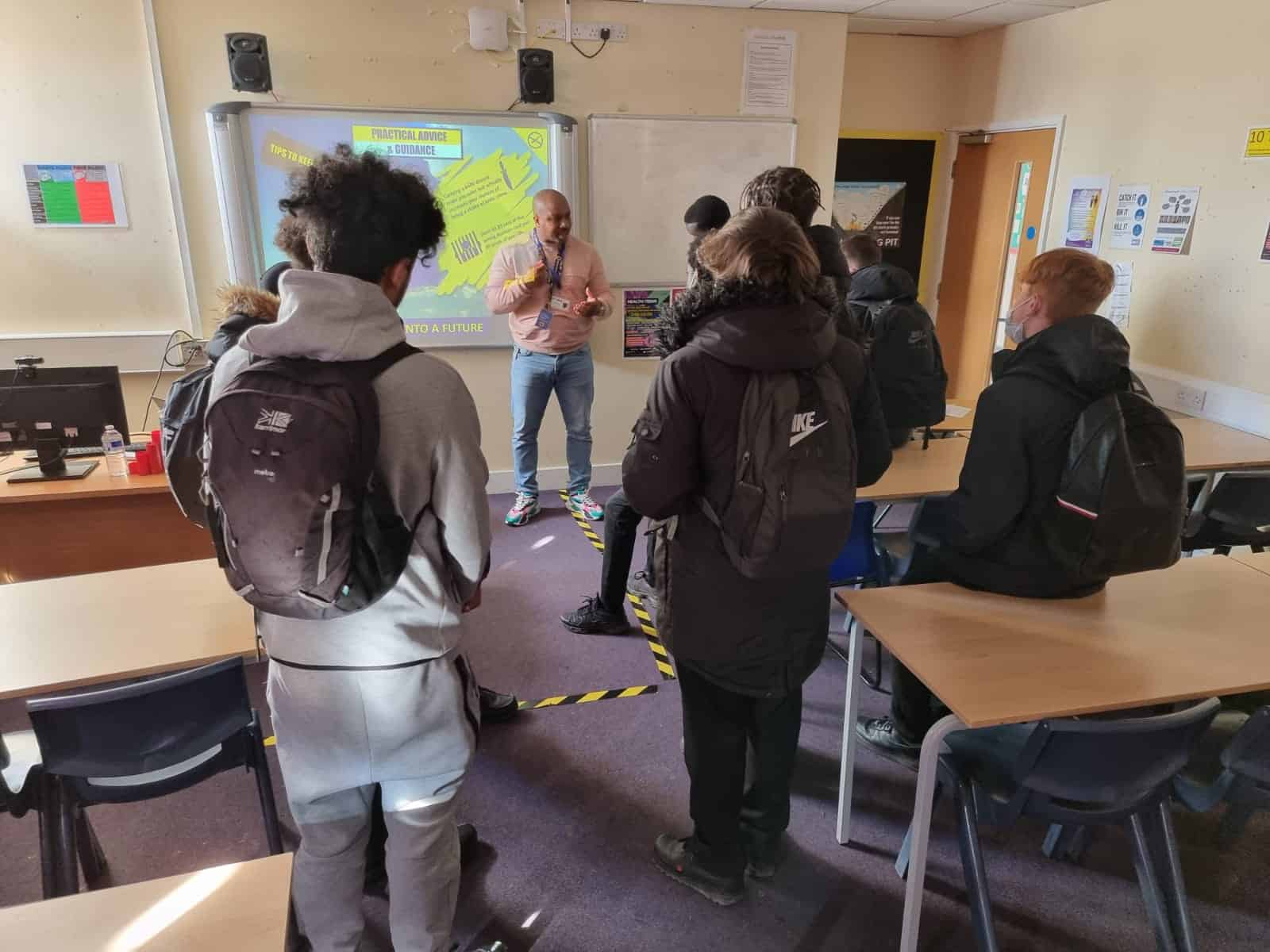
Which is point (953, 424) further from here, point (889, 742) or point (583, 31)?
point (583, 31)

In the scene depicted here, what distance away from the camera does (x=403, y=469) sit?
1236 mm

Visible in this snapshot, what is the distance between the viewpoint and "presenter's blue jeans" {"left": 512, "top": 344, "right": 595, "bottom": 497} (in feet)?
13.5

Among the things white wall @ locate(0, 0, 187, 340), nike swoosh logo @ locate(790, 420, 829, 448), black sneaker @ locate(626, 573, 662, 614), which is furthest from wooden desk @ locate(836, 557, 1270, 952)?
white wall @ locate(0, 0, 187, 340)

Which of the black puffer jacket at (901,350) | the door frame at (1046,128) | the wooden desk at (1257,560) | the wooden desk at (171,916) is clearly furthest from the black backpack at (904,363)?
the wooden desk at (171,916)

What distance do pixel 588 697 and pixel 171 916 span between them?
1703mm

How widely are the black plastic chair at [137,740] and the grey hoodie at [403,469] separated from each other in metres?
0.35

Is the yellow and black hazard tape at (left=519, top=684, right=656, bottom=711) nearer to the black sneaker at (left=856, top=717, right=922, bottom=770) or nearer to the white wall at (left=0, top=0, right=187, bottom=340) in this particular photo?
the black sneaker at (left=856, top=717, right=922, bottom=770)

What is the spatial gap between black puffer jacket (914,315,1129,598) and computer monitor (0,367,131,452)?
105 inches

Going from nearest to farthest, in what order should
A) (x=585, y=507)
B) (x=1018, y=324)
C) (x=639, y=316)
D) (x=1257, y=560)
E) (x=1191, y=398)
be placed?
(x=1018, y=324)
(x=1257, y=560)
(x=1191, y=398)
(x=585, y=507)
(x=639, y=316)

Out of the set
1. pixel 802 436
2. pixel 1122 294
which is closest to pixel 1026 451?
pixel 802 436

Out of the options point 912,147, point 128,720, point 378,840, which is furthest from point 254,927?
point 912,147

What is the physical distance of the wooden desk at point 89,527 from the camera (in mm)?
2664

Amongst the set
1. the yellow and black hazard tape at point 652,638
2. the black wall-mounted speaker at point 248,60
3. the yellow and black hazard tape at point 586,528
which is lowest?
the yellow and black hazard tape at point 652,638

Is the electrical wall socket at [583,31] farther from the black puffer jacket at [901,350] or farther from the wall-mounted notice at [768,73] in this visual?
the black puffer jacket at [901,350]
